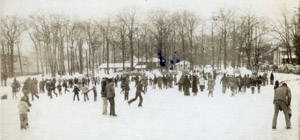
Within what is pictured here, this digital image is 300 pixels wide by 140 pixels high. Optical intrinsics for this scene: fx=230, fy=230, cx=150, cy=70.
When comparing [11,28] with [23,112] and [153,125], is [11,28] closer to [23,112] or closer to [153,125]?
[23,112]

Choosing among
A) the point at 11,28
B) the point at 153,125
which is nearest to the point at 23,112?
the point at 11,28

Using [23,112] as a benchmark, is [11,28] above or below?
above

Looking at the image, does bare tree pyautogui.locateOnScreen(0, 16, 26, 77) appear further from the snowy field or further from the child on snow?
the child on snow

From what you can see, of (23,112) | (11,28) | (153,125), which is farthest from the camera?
(11,28)

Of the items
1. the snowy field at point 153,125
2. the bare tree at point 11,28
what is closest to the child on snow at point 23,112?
the snowy field at point 153,125

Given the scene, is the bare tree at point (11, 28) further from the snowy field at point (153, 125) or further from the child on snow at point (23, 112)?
the child on snow at point (23, 112)

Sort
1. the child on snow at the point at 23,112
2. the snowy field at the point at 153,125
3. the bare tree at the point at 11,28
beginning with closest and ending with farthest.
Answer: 1. the snowy field at the point at 153,125
2. the child on snow at the point at 23,112
3. the bare tree at the point at 11,28

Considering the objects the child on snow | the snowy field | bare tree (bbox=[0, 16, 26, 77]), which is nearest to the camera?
the snowy field

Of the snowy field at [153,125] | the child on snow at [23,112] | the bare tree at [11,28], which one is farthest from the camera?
the bare tree at [11,28]

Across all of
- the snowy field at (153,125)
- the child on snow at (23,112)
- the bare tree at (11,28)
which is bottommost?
the snowy field at (153,125)

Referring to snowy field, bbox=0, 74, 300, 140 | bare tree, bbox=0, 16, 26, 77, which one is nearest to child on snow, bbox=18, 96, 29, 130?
snowy field, bbox=0, 74, 300, 140

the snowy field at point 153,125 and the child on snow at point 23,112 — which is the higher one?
the child on snow at point 23,112

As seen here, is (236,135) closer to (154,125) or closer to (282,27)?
(154,125)
